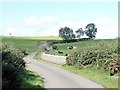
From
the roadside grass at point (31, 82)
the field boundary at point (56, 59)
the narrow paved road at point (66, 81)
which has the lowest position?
the field boundary at point (56, 59)

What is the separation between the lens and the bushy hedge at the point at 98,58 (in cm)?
3071

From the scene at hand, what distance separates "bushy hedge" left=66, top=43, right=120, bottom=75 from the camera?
30709mm

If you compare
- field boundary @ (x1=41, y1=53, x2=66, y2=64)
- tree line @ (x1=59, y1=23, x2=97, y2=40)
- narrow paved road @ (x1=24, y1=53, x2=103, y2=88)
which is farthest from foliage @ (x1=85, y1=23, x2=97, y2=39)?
narrow paved road @ (x1=24, y1=53, x2=103, y2=88)

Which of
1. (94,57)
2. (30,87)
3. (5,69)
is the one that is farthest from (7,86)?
(94,57)

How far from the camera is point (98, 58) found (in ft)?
117

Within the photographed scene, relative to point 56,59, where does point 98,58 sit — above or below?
above

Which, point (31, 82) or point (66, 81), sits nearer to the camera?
point (31, 82)

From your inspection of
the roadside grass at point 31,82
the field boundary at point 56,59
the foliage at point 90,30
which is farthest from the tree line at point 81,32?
the roadside grass at point 31,82

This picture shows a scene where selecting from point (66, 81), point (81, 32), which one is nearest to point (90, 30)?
point (81, 32)

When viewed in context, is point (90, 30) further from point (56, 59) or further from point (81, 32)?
point (56, 59)

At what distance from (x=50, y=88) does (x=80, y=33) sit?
16269 centimetres

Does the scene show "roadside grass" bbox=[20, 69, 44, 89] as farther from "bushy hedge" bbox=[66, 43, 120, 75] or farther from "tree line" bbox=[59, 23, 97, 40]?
"tree line" bbox=[59, 23, 97, 40]

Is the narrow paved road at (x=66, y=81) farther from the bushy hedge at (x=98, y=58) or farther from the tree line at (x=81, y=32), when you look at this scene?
the tree line at (x=81, y=32)

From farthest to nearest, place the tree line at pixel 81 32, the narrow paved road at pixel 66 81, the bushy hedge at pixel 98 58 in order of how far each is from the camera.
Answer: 1. the tree line at pixel 81 32
2. the bushy hedge at pixel 98 58
3. the narrow paved road at pixel 66 81
